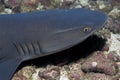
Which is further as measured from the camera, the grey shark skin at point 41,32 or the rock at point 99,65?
the rock at point 99,65

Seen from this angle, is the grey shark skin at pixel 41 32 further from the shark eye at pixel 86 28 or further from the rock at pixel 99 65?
the rock at pixel 99 65

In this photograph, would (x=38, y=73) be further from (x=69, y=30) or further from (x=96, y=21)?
(x=96, y=21)

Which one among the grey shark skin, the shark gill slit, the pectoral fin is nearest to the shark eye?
the grey shark skin

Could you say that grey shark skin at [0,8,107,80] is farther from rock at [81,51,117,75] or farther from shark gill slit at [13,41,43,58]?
rock at [81,51,117,75]

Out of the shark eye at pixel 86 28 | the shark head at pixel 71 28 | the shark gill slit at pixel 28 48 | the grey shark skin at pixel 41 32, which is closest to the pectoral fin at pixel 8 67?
the grey shark skin at pixel 41 32

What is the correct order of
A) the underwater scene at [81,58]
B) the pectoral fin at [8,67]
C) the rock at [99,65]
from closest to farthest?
the pectoral fin at [8,67], the underwater scene at [81,58], the rock at [99,65]

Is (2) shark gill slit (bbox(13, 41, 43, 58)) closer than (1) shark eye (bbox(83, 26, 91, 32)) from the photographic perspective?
No

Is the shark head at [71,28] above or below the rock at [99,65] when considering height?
above

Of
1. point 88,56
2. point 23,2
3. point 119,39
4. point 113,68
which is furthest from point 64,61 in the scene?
point 23,2
